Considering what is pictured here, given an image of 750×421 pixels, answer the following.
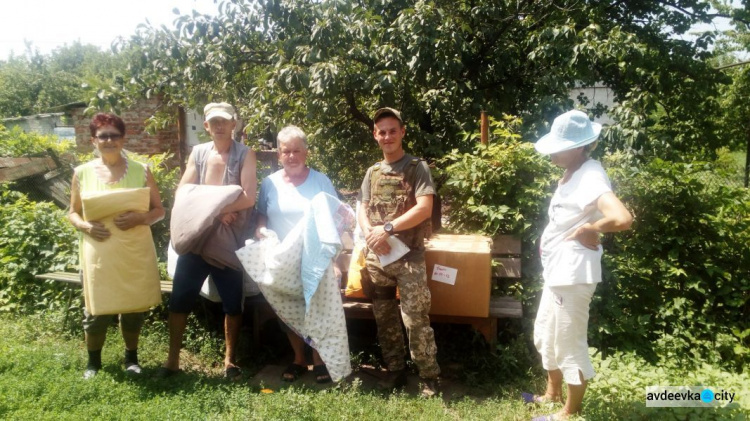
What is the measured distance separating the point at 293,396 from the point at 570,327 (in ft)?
5.34

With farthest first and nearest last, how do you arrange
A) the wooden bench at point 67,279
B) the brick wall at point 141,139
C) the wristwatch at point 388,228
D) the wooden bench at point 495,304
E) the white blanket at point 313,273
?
1. the brick wall at point 141,139
2. the wooden bench at point 67,279
3. the wooden bench at point 495,304
4. the white blanket at point 313,273
5. the wristwatch at point 388,228

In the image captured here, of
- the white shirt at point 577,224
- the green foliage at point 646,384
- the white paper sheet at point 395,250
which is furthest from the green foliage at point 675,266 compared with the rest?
the white paper sheet at point 395,250

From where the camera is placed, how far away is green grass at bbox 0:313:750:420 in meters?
2.85

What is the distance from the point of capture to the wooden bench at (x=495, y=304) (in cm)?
356

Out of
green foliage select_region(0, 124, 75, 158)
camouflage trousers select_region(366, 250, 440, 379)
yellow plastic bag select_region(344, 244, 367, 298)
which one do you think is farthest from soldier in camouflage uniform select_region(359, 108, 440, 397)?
green foliage select_region(0, 124, 75, 158)

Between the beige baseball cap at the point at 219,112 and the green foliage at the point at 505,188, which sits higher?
the beige baseball cap at the point at 219,112

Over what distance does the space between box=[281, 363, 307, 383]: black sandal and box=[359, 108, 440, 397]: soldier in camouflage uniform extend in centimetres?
88

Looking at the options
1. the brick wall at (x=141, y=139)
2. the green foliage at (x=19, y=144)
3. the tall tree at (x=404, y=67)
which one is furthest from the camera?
the brick wall at (x=141, y=139)

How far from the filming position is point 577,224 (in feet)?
8.45

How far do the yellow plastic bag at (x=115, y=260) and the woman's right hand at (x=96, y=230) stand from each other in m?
0.03

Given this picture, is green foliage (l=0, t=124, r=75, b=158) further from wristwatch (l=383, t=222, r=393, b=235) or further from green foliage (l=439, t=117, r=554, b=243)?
wristwatch (l=383, t=222, r=393, b=235)

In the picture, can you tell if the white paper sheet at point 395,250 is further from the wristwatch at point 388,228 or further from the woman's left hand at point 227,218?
the woman's left hand at point 227,218

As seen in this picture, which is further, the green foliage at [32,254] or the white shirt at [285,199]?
the green foliage at [32,254]

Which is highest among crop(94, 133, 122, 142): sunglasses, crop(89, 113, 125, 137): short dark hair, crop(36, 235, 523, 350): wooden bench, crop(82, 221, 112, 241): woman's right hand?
crop(89, 113, 125, 137): short dark hair
